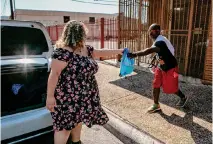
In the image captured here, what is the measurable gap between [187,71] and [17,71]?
4.81 m

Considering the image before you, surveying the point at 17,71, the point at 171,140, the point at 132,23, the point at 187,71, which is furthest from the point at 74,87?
the point at 132,23

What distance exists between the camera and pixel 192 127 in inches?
135

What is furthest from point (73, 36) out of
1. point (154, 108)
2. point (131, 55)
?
point (154, 108)

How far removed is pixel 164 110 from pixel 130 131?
0.99 meters

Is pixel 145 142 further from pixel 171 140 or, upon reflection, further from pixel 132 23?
pixel 132 23

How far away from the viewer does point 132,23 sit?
7.56m

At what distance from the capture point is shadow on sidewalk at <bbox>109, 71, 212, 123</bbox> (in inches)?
158

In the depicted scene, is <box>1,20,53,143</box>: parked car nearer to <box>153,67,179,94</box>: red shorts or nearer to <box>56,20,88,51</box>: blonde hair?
<box>56,20,88,51</box>: blonde hair

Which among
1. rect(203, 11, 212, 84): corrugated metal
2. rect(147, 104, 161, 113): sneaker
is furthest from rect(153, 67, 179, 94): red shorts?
rect(203, 11, 212, 84): corrugated metal

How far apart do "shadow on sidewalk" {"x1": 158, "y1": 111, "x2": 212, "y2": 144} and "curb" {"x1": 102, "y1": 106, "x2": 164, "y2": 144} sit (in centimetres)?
57

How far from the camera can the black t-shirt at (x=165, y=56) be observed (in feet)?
11.8

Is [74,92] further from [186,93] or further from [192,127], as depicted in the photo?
[186,93]

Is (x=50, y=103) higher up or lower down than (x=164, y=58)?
lower down

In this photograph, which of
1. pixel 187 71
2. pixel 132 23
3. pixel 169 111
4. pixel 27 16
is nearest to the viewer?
pixel 169 111
